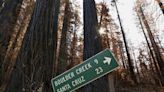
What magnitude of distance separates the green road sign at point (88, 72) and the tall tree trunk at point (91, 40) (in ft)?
5.54

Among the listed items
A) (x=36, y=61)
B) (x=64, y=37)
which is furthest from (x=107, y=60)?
(x=64, y=37)

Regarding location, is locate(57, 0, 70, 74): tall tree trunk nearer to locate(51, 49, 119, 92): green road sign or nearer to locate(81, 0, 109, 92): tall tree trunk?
locate(81, 0, 109, 92): tall tree trunk

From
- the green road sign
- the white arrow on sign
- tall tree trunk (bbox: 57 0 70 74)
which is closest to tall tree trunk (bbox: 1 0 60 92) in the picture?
the green road sign

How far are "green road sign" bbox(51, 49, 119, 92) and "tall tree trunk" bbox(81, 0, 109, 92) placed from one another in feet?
5.54

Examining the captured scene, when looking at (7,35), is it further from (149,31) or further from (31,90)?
(149,31)

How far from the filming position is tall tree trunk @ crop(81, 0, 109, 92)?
4.45 meters

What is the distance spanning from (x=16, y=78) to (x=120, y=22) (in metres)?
19.3

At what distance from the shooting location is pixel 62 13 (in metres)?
15.4

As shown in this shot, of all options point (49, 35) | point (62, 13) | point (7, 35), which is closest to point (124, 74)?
point (62, 13)

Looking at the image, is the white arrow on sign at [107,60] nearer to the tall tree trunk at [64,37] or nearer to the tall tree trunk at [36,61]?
the tall tree trunk at [36,61]

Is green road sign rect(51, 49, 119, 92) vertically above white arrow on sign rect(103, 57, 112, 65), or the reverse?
white arrow on sign rect(103, 57, 112, 65)

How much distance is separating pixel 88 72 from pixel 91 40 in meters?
3.16

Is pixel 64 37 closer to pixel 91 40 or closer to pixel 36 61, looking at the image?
pixel 91 40

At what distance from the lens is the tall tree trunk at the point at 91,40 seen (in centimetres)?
445
